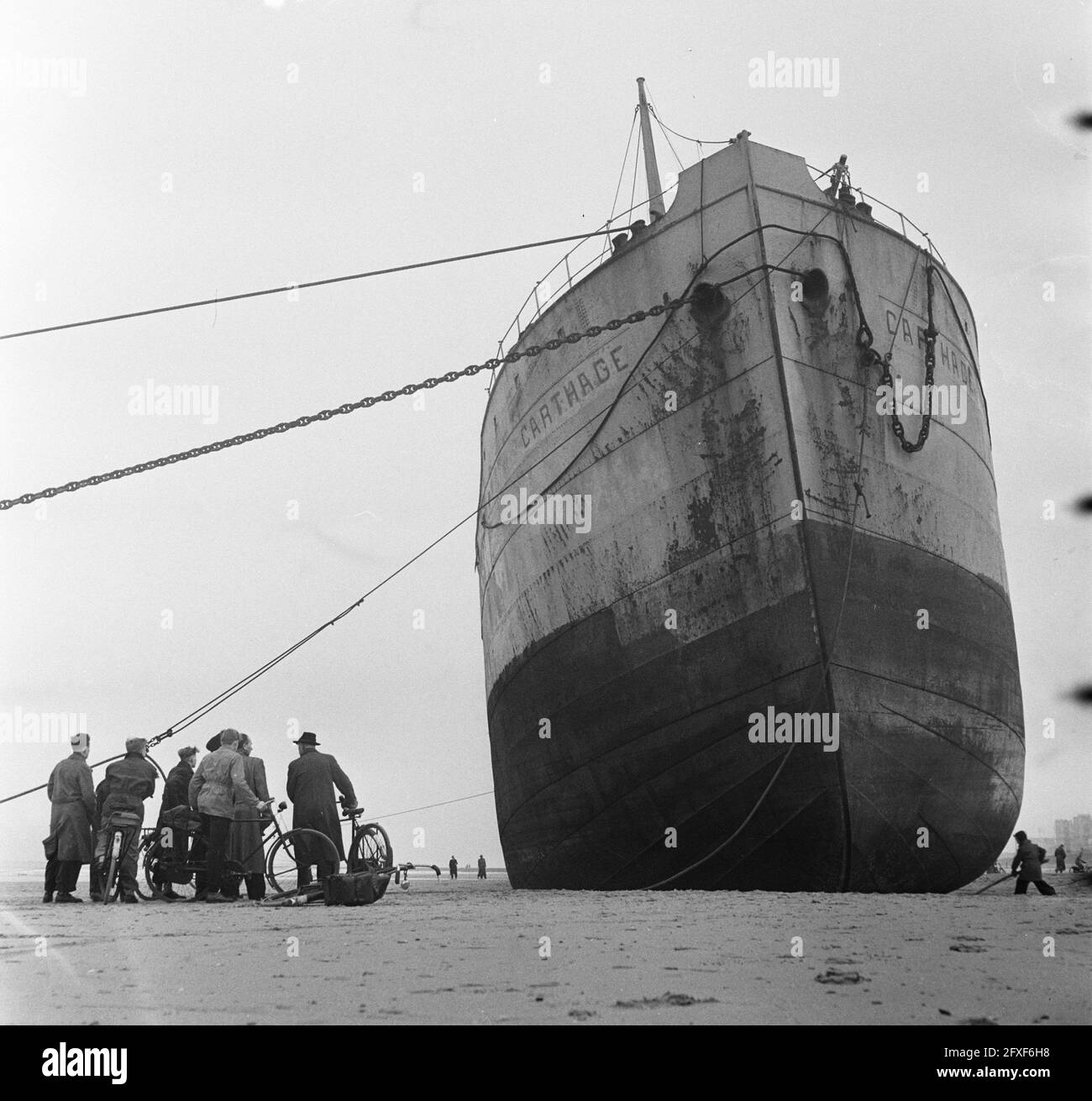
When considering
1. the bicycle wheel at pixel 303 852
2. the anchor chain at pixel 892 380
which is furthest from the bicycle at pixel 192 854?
the anchor chain at pixel 892 380

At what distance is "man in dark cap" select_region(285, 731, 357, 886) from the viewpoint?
25.0 ft

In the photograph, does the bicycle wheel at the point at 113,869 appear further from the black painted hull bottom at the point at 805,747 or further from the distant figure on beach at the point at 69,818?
the black painted hull bottom at the point at 805,747

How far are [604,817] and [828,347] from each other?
13.6ft

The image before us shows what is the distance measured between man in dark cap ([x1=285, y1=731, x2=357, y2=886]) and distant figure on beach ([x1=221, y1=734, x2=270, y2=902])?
9.8 inches

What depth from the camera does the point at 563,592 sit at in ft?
30.4

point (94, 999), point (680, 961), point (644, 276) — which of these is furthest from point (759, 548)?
point (94, 999)

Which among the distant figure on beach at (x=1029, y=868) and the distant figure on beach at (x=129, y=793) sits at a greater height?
the distant figure on beach at (x=129, y=793)

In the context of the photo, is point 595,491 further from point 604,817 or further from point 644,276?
point 604,817

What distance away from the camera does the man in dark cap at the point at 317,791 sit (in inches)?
300

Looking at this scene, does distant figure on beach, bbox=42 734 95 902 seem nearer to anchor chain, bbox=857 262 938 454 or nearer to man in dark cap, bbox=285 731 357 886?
man in dark cap, bbox=285 731 357 886

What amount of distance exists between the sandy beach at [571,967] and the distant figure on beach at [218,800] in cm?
174

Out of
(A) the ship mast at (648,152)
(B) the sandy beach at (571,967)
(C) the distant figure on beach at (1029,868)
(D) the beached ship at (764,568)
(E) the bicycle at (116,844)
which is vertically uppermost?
(A) the ship mast at (648,152)

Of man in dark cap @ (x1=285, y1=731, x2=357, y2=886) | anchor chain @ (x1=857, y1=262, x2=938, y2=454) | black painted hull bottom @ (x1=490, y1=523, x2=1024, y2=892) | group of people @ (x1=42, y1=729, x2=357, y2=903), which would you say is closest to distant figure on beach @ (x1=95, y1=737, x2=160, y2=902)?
group of people @ (x1=42, y1=729, x2=357, y2=903)

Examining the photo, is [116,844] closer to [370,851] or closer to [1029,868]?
[370,851]
